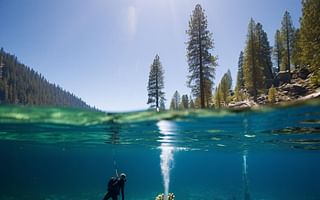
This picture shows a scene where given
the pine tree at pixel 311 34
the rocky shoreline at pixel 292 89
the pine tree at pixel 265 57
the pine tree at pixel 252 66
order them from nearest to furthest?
1. the pine tree at pixel 311 34
2. the rocky shoreline at pixel 292 89
3. the pine tree at pixel 252 66
4. the pine tree at pixel 265 57

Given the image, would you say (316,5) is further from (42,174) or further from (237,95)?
(42,174)

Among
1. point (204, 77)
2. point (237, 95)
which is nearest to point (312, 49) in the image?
point (204, 77)

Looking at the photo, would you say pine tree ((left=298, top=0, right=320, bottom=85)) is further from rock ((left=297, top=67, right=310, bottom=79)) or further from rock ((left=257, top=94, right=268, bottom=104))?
rock ((left=297, top=67, right=310, bottom=79))

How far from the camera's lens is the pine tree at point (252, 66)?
43.9 metres

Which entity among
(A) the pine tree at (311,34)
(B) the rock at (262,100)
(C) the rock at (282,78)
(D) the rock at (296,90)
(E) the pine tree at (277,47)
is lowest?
(B) the rock at (262,100)

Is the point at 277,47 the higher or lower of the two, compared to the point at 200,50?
higher

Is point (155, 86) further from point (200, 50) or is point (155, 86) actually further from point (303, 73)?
point (303, 73)

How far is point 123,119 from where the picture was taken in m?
22.1

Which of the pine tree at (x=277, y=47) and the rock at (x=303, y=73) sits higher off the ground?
the pine tree at (x=277, y=47)

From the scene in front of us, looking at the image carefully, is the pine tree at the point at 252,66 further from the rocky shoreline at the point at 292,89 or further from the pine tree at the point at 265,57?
the pine tree at the point at 265,57

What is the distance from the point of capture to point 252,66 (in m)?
44.0

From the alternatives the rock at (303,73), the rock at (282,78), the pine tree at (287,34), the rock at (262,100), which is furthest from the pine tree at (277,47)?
the rock at (262,100)

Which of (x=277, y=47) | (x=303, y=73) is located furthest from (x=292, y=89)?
(x=277, y=47)

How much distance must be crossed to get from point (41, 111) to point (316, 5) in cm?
3044
